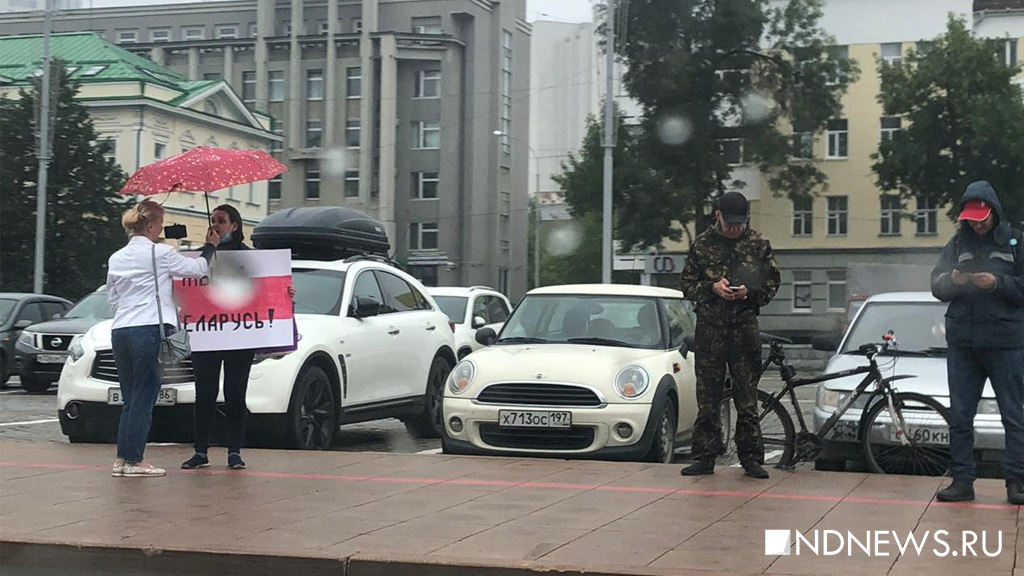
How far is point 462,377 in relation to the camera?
1098 cm

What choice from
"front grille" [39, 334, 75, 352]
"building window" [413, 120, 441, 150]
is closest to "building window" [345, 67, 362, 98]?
"building window" [413, 120, 441, 150]

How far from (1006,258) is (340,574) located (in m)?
4.32

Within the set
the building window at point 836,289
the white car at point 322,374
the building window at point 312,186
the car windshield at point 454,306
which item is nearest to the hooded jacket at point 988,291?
the white car at point 322,374

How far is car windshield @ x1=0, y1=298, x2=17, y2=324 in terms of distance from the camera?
Result: 2311 cm

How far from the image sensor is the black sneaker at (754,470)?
938 centimetres

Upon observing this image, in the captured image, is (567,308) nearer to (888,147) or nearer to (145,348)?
(145,348)

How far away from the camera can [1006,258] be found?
26.6 feet

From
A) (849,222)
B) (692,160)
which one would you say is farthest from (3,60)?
(849,222)

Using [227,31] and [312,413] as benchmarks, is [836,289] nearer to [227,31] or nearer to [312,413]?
[227,31]

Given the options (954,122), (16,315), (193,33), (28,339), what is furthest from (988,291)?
(193,33)

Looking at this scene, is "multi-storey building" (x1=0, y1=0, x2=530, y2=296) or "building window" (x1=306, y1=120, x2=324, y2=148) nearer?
"multi-storey building" (x1=0, y1=0, x2=530, y2=296)

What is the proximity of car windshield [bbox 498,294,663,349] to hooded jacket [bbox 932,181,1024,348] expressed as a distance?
3.56 m

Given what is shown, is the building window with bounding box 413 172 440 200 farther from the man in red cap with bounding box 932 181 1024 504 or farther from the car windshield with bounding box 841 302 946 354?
the man in red cap with bounding box 932 181 1024 504

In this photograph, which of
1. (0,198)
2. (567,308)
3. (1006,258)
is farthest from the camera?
(0,198)
